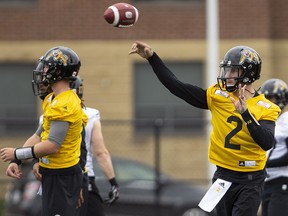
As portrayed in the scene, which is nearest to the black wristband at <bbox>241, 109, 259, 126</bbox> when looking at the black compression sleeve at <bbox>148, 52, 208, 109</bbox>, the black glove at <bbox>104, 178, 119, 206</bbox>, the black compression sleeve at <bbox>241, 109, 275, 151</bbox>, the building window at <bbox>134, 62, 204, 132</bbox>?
the black compression sleeve at <bbox>241, 109, 275, 151</bbox>

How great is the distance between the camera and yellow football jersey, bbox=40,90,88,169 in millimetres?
7773

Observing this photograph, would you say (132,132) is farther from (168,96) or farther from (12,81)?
(12,81)

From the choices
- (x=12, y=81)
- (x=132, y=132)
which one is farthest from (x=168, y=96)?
(x=12, y=81)

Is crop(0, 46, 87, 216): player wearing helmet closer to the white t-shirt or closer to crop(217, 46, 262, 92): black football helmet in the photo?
crop(217, 46, 262, 92): black football helmet

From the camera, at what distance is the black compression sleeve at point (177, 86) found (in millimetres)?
8117

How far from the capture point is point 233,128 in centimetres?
796

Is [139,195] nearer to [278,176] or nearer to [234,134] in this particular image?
[278,176]

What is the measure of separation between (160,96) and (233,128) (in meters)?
14.8

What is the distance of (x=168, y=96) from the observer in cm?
2275

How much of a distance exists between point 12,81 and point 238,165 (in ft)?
51.6

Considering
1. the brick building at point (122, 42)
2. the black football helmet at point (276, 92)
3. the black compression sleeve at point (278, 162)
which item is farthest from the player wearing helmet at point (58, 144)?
the brick building at point (122, 42)

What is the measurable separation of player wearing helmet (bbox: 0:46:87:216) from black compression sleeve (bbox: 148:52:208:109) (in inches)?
29.0

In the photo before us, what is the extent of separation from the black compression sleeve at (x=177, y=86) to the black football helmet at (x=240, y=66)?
22 cm

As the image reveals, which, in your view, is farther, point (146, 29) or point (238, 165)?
point (146, 29)
